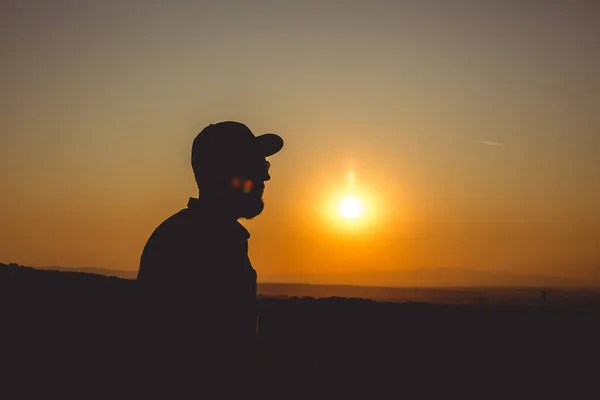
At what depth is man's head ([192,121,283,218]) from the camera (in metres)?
3.75

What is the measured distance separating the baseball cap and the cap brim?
0.12 metres

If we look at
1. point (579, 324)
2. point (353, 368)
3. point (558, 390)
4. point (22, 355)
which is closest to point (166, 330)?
point (22, 355)

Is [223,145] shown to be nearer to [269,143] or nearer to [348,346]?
[269,143]

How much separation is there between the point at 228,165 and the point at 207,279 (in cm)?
66

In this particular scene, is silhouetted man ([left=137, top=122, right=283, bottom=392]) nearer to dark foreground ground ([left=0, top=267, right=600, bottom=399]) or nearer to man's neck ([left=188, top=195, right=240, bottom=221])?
man's neck ([left=188, top=195, right=240, bottom=221])

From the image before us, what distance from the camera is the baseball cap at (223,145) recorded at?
375 centimetres

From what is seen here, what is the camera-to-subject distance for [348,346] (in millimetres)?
20984

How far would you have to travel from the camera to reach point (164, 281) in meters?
3.47

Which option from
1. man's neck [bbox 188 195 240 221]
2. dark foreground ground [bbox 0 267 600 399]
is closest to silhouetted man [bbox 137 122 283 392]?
man's neck [bbox 188 195 240 221]

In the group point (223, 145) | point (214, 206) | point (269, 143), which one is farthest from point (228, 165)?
point (269, 143)

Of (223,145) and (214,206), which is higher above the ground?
(223,145)

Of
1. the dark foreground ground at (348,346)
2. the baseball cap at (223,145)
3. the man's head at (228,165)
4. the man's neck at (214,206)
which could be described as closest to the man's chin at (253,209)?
the man's head at (228,165)

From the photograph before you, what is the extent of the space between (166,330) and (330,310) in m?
23.8

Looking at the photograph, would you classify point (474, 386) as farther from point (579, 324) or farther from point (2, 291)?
point (579, 324)
